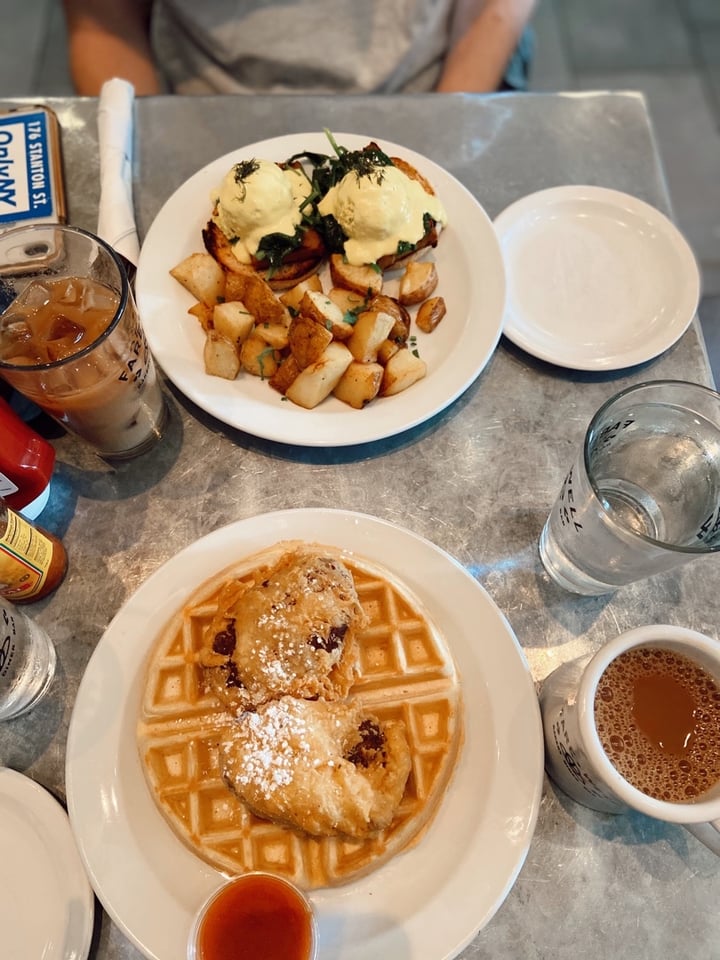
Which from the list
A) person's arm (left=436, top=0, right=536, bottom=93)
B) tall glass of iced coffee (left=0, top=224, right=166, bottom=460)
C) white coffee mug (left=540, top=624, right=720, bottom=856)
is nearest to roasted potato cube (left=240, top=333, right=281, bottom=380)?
tall glass of iced coffee (left=0, top=224, right=166, bottom=460)

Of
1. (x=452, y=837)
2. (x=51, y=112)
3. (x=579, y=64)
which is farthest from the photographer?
(x=579, y=64)

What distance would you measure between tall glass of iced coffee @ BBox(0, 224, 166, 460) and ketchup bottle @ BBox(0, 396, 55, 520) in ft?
0.25

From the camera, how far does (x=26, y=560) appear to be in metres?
1.38

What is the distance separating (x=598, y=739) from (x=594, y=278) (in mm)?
1302

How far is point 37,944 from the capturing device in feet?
3.85

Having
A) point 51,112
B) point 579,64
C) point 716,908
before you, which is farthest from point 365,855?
point 579,64

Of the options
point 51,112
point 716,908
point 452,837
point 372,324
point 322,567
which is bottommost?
point 716,908

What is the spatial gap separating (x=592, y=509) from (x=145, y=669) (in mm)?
962

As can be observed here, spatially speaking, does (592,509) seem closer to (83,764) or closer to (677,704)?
(677,704)

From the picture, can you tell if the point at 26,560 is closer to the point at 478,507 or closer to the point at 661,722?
the point at 478,507

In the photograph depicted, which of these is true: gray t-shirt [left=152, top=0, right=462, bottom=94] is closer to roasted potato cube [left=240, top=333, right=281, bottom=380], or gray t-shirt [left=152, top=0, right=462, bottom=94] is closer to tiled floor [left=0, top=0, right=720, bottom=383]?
roasted potato cube [left=240, top=333, right=281, bottom=380]

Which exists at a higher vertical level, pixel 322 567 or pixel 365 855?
pixel 322 567

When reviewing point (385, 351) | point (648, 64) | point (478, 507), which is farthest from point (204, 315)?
point (648, 64)

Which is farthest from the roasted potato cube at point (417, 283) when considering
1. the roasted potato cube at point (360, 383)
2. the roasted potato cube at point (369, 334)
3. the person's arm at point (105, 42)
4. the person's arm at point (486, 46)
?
the person's arm at point (105, 42)
